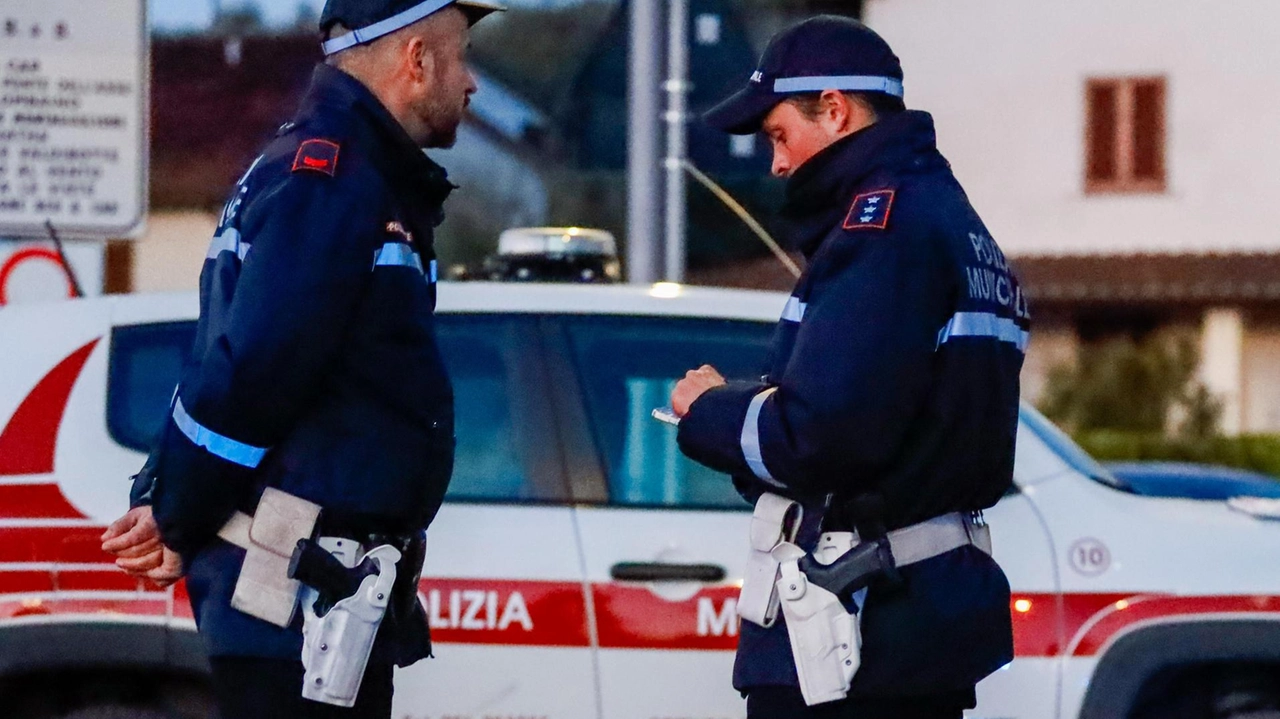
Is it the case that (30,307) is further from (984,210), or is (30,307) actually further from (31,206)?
(984,210)

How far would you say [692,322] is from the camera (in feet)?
14.2

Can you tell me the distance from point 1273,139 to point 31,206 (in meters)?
17.5

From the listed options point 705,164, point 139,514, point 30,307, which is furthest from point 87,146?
point 139,514

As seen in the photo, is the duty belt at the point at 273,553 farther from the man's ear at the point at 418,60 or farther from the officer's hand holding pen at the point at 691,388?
the man's ear at the point at 418,60

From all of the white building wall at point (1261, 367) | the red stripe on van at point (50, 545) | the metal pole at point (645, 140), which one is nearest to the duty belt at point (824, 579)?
the red stripe on van at point (50, 545)

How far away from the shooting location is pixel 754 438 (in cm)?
272

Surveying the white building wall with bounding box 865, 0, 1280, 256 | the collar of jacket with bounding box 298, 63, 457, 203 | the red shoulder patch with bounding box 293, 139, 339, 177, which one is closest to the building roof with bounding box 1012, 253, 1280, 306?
the white building wall with bounding box 865, 0, 1280, 256

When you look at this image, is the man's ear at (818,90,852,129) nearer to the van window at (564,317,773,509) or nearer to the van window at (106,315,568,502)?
the van window at (564,317,773,509)

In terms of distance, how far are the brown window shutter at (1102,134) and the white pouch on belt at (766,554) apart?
20159 mm

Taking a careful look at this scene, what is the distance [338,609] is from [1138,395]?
15.7 m

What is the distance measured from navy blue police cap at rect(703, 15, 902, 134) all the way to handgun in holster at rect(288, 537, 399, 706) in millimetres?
898

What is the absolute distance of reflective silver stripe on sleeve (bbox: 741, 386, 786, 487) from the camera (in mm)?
2719

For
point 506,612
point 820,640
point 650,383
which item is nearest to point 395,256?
point 820,640

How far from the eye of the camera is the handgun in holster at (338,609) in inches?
106
